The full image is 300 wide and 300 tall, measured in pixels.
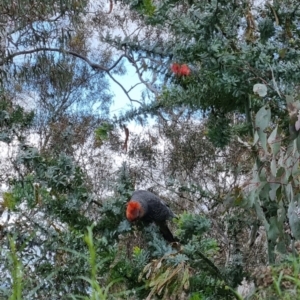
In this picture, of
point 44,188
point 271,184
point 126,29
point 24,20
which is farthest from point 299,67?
point 126,29

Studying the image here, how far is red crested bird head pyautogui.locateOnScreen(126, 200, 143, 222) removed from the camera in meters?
1.31

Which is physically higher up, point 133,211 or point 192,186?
point 192,186

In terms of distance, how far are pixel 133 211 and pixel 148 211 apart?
2.5 inches

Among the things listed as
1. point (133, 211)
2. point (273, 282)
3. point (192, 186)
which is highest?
point (192, 186)

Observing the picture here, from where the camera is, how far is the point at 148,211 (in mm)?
1369

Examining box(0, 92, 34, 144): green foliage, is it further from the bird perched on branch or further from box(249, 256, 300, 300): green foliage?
box(249, 256, 300, 300): green foliage

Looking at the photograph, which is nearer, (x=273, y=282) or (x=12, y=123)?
(x=273, y=282)

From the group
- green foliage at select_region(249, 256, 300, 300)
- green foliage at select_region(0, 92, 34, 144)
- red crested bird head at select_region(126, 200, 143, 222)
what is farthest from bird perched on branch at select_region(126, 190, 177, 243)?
green foliage at select_region(249, 256, 300, 300)

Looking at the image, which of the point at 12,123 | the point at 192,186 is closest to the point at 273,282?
the point at 192,186

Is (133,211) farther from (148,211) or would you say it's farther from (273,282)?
(273,282)

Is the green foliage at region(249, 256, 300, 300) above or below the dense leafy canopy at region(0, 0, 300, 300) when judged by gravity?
below

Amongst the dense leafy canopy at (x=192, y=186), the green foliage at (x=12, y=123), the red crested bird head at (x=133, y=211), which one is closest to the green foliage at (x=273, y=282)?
the dense leafy canopy at (x=192, y=186)

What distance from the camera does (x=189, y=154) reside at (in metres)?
4.49

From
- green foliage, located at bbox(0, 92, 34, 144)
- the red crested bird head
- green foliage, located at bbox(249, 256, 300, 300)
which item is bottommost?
green foliage, located at bbox(249, 256, 300, 300)
